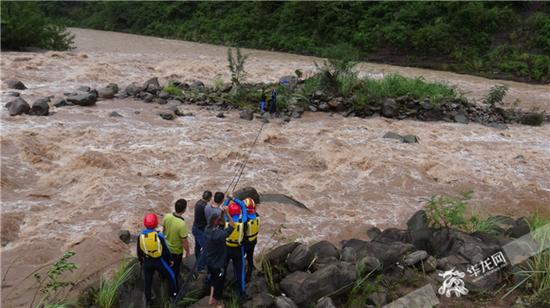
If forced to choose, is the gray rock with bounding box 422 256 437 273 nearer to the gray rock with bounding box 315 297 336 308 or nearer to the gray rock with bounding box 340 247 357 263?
the gray rock with bounding box 340 247 357 263

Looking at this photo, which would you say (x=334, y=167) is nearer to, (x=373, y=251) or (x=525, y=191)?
(x=525, y=191)

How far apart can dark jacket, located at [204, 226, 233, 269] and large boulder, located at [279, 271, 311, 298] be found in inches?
29.9

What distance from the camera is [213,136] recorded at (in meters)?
12.0

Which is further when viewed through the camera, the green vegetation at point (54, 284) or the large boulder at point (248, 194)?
the large boulder at point (248, 194)

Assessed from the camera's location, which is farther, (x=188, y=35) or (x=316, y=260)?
(x=188, y=35)

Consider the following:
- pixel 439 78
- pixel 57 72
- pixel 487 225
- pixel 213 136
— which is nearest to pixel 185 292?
pixel 487 225

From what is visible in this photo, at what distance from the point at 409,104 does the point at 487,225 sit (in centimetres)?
876

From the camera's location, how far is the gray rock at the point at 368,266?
513 centimetres

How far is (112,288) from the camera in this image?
15.7 feet

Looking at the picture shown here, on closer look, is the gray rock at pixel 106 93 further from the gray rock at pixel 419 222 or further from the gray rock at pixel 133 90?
the gray rock at pixel 419 222

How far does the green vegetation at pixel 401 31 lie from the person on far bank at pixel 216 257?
48.1ft

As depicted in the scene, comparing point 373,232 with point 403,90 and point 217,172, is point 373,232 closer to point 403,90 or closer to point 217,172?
point 217,172

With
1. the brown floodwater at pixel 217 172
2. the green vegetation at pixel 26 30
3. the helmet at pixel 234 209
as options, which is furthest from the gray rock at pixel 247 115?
the green vegetation at pixel 26 30

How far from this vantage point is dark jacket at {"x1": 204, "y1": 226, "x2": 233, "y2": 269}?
4.75 metres
